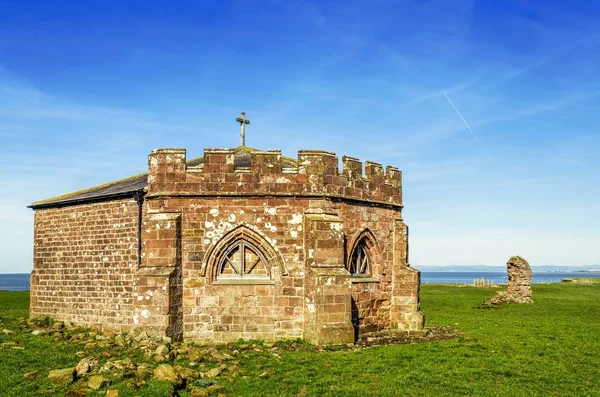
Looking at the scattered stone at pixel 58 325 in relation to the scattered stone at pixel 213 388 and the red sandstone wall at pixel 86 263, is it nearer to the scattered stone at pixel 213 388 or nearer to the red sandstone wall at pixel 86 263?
the red sandstone wall at pixel 86 263

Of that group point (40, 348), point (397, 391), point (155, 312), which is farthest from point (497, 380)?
point (40, 348)

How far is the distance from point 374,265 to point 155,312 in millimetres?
6973

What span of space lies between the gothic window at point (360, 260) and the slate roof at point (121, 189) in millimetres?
3242

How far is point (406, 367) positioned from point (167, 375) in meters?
5.07

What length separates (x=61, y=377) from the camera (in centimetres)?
974

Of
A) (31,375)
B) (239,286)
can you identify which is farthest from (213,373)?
(239,286)

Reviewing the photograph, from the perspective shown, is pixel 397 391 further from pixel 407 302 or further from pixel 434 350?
pixel 407 302

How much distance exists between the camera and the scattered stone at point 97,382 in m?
9.02

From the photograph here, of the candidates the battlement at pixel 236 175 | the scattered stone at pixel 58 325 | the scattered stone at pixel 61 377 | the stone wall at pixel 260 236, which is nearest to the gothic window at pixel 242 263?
the stone wall at pixel 260 236

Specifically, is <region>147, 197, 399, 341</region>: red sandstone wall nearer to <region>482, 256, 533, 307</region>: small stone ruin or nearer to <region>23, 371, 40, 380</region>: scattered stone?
<region>23, 371, 40, 380</region>: scattered stone

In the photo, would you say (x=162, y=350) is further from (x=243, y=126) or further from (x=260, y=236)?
(x=243, y=126)

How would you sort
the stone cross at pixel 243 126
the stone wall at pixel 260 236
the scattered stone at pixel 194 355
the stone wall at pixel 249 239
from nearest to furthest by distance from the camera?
the scattered stone at pixel 194 355 < the stone wall at pixel 249 239 < the stone wall at pixel 260 236 < the stone cross at pixel 243 126

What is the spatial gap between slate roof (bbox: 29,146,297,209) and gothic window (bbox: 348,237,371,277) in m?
3.24

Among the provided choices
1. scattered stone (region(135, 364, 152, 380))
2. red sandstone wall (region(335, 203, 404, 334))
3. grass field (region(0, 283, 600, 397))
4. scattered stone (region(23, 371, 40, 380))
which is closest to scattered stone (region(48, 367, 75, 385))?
grass field (region(0, 283, 600, 397))
